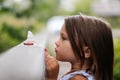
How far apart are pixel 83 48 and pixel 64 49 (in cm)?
5

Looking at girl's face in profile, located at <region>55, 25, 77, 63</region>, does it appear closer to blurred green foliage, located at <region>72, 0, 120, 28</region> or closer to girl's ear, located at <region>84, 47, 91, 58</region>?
girl's ear, located at <region>84, 47, 91, 58</region>

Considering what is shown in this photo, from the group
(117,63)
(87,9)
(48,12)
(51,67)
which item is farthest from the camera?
(48,12)

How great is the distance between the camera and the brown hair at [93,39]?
1.04m

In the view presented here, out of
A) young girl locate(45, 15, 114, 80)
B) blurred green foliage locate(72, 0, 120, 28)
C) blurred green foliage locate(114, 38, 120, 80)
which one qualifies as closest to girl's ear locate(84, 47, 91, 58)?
young girl locate(45, 15, 114, 80)

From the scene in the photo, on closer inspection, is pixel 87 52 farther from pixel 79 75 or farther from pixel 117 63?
pixel 117 63

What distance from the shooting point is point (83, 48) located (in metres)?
1.04

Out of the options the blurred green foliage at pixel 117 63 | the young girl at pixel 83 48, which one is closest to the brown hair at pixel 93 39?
the young girl at pixel 83 48

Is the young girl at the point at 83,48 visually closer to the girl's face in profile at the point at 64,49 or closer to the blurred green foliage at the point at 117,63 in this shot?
the girl's face in profile at the point at 64,49

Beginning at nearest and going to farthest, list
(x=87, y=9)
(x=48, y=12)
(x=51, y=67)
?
(x=51, y=67) < (x=87, y=9) < (x=48, y=12)

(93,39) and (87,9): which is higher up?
(93,39)

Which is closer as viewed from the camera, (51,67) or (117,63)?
(51,67)

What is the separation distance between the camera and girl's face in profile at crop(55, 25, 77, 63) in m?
1.05

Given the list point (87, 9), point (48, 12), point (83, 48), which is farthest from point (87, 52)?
point (48, 12)

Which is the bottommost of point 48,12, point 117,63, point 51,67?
point 117,63
